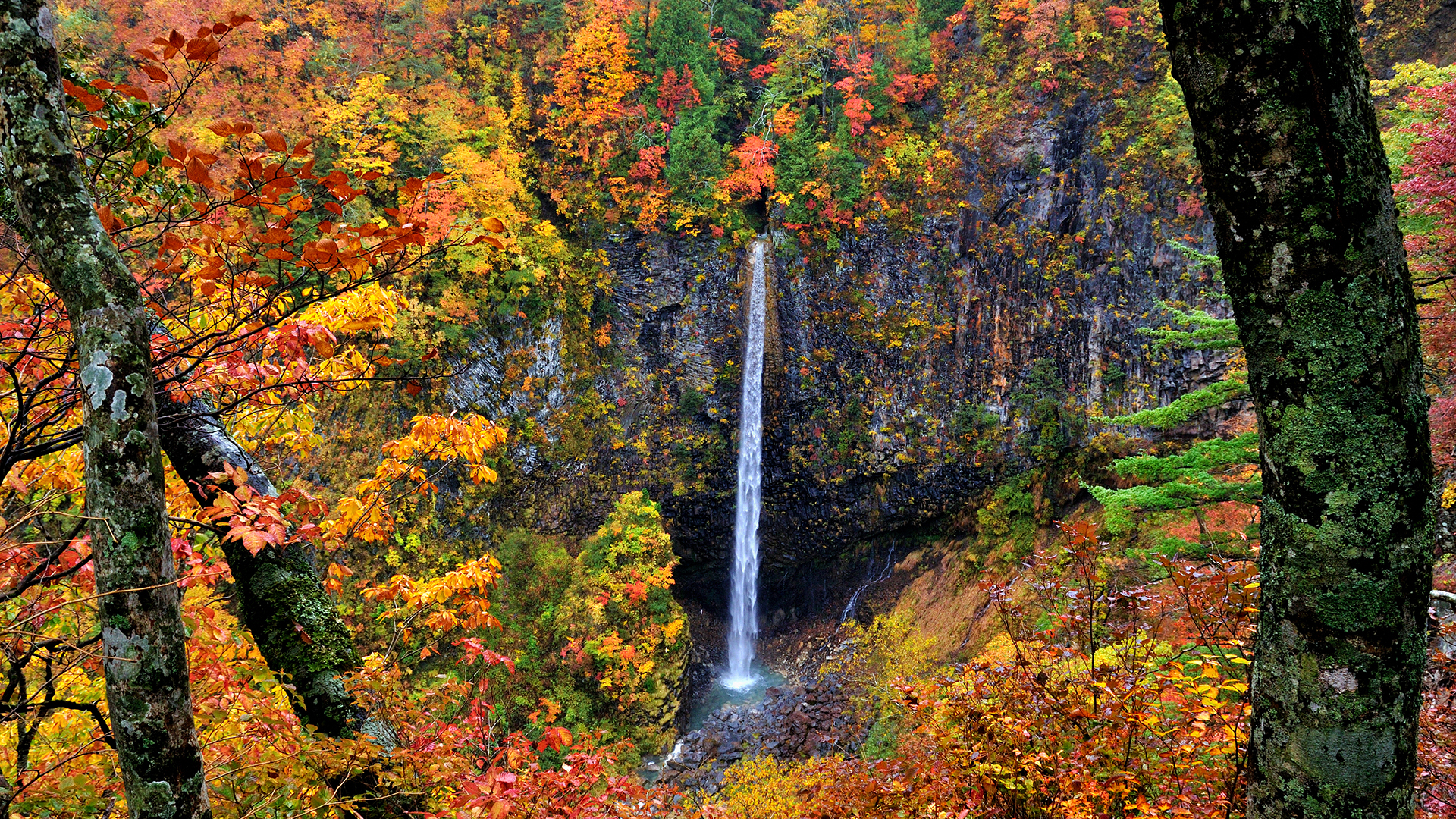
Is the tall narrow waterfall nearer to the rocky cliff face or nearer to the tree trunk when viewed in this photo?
the rocky cliff face

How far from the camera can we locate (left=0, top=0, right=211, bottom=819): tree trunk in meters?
1.76

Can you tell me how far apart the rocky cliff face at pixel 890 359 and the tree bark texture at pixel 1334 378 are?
12938mm

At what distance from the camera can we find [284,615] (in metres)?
3.04

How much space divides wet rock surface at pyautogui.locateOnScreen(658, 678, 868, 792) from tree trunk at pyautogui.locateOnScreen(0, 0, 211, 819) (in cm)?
965

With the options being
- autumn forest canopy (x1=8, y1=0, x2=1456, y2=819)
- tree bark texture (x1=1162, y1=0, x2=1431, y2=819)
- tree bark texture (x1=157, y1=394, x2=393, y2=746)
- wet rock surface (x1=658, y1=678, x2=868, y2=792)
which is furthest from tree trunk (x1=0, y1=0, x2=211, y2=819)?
wet rock surface (x1=658, y1=678, x2=868, y2=792)

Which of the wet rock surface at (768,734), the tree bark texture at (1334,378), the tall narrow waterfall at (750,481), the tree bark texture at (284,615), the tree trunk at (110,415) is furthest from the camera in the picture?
the tall narrow waterfall at (750,481)

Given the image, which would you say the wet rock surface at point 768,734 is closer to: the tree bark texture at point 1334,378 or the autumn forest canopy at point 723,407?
the autumn forest canopy at point 723,407

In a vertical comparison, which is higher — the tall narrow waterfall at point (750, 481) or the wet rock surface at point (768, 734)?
the tall narrow waterfall at point (750, 481)

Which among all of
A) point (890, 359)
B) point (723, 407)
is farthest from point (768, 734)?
point (890, 359)

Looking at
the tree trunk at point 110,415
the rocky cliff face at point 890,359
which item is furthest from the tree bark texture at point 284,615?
the rocky cliff face at point 890,359

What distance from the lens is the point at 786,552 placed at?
16734mm

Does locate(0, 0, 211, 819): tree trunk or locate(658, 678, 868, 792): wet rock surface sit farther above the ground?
locate(0, 0, 211, 819): tree trunk

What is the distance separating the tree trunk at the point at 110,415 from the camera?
1.76 m

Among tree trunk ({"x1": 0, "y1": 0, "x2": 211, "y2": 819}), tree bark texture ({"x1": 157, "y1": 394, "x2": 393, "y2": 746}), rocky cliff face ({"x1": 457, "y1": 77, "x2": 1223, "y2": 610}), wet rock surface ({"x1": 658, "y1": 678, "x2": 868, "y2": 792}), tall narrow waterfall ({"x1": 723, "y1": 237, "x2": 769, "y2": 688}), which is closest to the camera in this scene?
tree trunk ({"x1": 0, "y1": 0, "x2": 211, "y2": 819})
